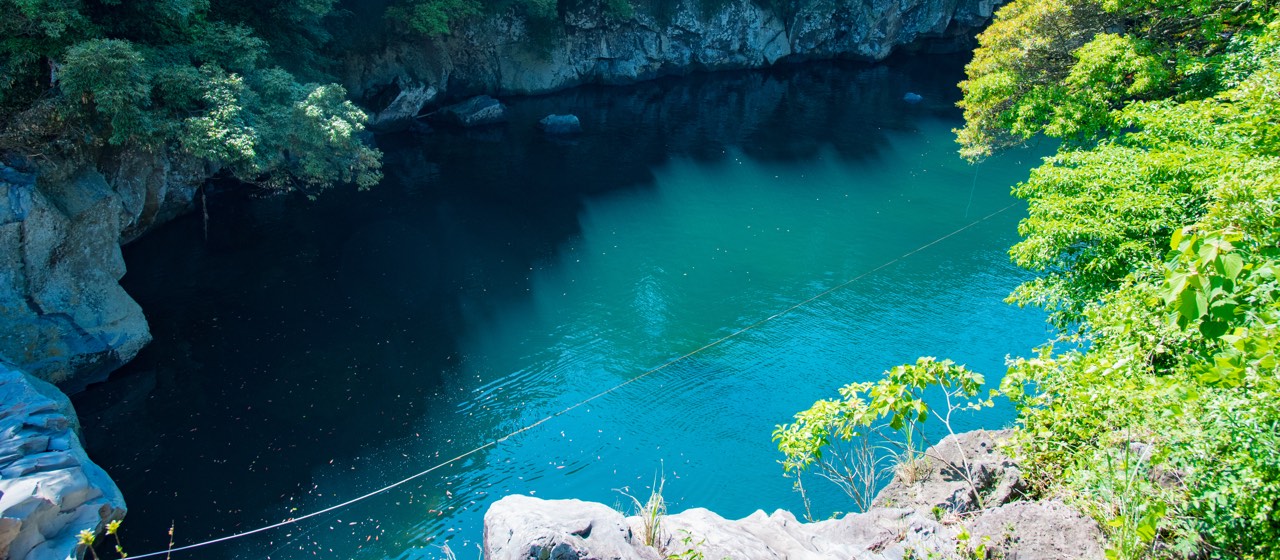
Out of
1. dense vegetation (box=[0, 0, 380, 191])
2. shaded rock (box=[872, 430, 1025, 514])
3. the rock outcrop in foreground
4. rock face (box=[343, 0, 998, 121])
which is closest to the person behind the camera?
the rock outcrop in foreground

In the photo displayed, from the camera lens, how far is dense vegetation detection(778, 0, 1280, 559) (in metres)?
5.22

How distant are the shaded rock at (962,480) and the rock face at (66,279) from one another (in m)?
14.6

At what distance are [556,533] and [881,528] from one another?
10.9 ft

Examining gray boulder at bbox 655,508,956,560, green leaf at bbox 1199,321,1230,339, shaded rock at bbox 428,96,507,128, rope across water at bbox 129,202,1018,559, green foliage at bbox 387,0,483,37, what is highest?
green foliage at bbox 387,0,483,37

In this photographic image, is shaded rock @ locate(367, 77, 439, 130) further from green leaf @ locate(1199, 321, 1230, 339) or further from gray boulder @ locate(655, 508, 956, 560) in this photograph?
green leaf @ locate(1199, 321, 1230, 339)

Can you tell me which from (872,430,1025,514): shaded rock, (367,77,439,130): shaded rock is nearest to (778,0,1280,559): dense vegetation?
(872,430,1025,514): shaded rock

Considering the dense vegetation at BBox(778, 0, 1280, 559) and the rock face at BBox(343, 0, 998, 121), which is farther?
the rock face at BBox(343, 0, 998, 121)

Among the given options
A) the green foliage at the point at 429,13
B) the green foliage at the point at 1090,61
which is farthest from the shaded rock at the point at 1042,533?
the green foliage at the point at 429,13

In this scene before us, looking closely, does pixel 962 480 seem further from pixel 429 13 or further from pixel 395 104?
pixel 395 104

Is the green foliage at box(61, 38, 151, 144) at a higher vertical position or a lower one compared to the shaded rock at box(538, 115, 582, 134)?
higher

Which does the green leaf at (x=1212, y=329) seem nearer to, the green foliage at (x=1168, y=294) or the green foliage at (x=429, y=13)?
the green foliage at (x=1168, y=294)

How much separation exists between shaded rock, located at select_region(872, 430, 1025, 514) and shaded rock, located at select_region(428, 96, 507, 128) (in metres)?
27.3

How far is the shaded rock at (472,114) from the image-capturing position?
33031 mm

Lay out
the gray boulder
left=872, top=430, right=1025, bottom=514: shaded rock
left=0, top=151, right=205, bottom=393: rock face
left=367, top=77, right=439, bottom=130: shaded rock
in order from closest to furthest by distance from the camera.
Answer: the gray boulder, left=872, top=430, right=1025, bottom=514: shaded rock, left=0, top=151, right=205, bottom=393: rock face, left=367, top=77, right=439, bottom=130: shaded rock
